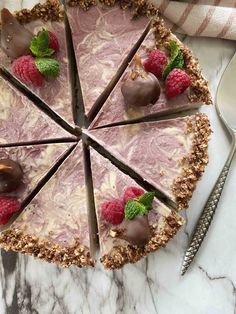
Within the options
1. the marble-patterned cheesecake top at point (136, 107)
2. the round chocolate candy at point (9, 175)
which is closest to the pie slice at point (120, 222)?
the marble-patterned cheesecake top at point (136, 107)

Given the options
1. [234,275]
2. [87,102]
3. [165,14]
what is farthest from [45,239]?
[165,14]

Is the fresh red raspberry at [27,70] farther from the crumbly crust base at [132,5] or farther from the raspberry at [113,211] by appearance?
the raspberry at [113,211]

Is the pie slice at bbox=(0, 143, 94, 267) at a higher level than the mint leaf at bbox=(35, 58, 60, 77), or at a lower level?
lower

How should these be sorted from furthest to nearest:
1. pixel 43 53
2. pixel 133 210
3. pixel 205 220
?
pixel 205 220 < pixel 43 53 < pixel 133 210

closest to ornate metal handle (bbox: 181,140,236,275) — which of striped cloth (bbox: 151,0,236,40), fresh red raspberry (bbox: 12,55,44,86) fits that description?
striped cloth (bbox: 151,0,236,40)

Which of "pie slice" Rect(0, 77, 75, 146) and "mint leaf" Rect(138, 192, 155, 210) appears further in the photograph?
"pie slice" Rect(0, 77, 75, 146)

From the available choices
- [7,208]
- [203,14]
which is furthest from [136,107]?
[7,208]

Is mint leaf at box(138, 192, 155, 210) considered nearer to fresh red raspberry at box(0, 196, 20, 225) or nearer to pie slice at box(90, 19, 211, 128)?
pie slice at box(90, 19, 211, 128)

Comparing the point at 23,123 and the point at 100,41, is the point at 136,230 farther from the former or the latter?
the point at 100,41
